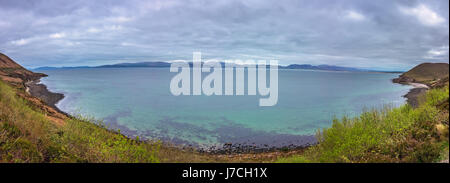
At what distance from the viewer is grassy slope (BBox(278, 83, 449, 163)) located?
266 inches

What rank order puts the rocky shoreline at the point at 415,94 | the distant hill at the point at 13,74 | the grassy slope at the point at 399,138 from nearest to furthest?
the grassy slope at the point at 399,138 < the rocky shoreline at the point at 415,94 < the distant hill at the point at 13,74

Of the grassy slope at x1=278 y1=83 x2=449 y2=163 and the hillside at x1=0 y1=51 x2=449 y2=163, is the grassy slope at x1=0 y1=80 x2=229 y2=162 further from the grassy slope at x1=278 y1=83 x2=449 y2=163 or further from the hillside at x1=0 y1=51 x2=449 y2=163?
the grassy slope at x1=278 y1=83 x2=449 y2=163

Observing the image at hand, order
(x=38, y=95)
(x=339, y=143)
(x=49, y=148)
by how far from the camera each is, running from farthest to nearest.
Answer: (x=38, y=95), (x=339, y=143), (x=49, y=148)

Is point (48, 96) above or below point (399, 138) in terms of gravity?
below

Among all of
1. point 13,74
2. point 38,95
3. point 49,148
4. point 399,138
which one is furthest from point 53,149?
point 13,74

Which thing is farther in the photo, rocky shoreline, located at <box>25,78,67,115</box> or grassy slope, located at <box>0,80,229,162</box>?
rocky shoreline, located at <box>25,78,67,115</box>

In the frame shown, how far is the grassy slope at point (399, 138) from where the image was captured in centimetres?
676

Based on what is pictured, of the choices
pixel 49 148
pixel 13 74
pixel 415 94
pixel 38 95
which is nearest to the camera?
pixel 49 148

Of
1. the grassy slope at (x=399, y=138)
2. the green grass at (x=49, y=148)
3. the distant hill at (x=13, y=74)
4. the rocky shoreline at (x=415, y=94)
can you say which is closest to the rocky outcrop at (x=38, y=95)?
the distant hill at (x=13, y=74)

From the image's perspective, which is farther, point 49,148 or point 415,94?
point 415,94

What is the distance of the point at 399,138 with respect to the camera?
317 inches

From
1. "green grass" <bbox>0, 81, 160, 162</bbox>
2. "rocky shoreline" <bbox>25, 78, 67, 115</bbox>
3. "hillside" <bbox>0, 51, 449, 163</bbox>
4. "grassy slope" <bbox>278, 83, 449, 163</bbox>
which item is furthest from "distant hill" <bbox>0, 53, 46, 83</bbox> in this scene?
"grassy slope" <bbox>278, 83, 449, 163</bbox>

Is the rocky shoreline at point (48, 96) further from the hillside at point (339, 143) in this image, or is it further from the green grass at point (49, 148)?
the hillside at point (339, 143)

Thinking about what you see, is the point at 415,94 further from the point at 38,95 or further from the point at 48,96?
the point at 38,95
